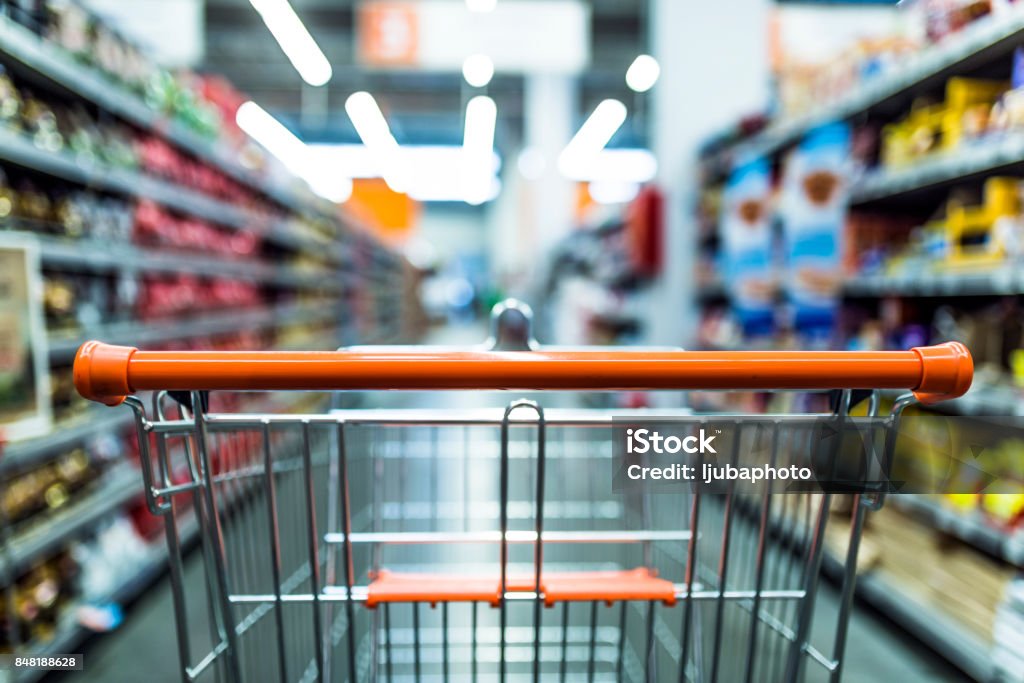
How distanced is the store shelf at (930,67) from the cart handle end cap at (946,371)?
1.59 metres

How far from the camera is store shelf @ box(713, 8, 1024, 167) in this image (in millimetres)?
1892

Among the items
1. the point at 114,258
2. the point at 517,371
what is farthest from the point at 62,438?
the point at 517,371

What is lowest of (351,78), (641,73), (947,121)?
(947,121)

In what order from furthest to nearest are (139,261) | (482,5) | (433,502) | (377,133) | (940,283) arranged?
(377,133) < (482,5) < (139,261) < (940,283) < (433,502)

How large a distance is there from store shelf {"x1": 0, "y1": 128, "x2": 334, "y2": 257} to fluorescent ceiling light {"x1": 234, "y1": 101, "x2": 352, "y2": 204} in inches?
160

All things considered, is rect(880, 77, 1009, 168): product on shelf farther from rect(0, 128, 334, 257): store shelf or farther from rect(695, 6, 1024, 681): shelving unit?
rect(0, 128, 334, 257): store shelf

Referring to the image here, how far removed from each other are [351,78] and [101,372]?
1369 cm

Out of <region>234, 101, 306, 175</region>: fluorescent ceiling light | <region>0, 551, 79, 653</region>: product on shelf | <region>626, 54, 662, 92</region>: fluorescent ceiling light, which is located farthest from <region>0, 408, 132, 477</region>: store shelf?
<region>626, 54, 662, 92</region>: fluorescent ceiling light

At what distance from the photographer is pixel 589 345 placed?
10.5ft

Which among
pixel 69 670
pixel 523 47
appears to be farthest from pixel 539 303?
pixel 69 670

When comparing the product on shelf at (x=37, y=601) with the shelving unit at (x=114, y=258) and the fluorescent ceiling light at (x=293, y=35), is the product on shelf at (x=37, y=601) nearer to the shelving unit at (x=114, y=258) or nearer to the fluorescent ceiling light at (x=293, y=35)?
the shelving unit at (x=114, y=258)

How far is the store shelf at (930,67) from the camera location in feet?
6.21

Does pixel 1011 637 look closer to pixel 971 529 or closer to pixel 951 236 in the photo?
pixel 971 529

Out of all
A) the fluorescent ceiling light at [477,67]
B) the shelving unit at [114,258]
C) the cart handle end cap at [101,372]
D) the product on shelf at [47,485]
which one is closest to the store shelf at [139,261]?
the shelving unit at [114,258]
